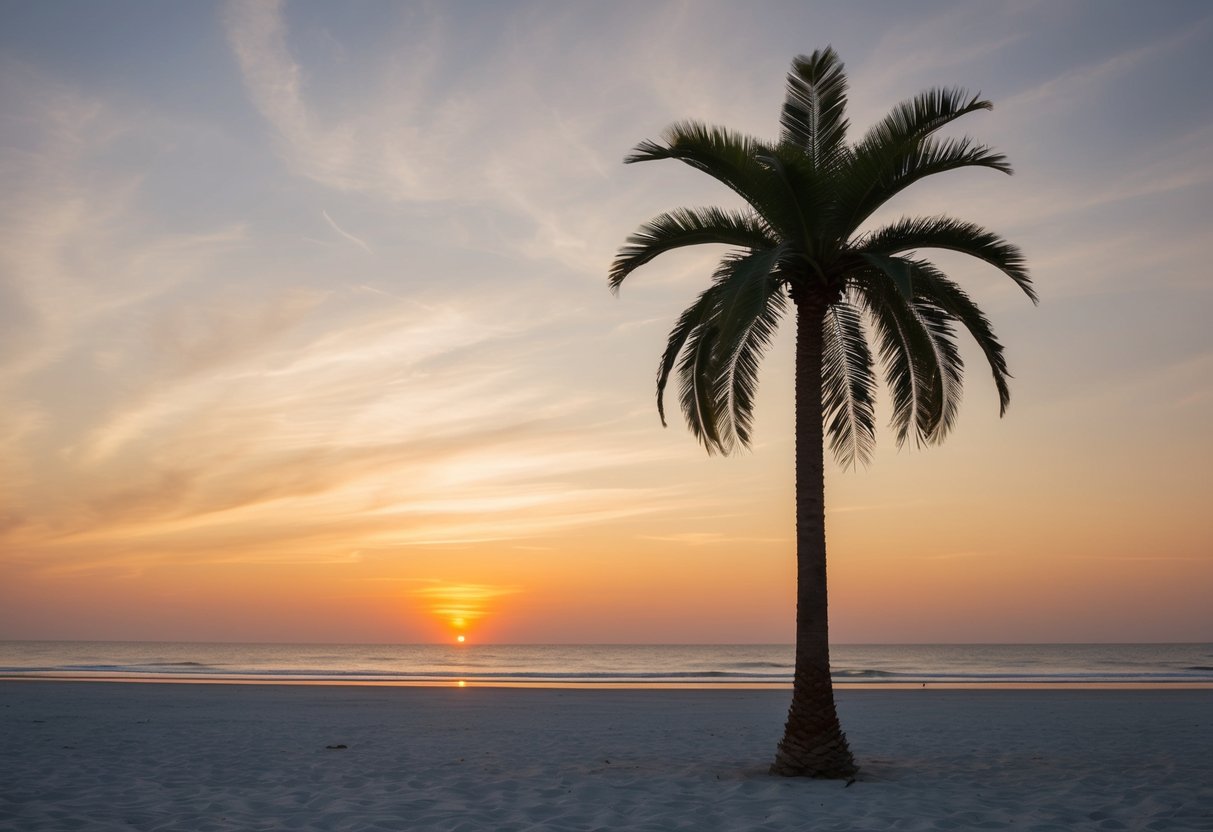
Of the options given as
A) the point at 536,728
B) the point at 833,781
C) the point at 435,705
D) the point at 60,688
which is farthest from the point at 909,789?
the point at 60,688

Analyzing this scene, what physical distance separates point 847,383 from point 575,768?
7144mm

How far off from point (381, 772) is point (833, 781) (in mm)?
6035

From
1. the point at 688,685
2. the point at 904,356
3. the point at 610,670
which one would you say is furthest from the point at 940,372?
the point at 610,670

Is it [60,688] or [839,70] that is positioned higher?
[839,70]

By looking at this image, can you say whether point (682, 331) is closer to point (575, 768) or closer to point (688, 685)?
point (575, 768)

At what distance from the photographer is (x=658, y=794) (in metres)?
10.8

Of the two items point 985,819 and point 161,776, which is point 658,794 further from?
point 161,776

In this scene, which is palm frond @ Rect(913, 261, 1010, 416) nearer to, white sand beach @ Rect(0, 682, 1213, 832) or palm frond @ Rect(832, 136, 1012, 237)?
palm frond @ Rect(832, 136, 1012, 237)

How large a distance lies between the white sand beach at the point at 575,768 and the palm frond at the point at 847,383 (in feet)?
16.3

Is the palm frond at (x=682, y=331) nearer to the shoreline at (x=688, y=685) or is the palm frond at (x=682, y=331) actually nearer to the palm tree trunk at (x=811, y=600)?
the palm tree trunk at (x=811, y=600)

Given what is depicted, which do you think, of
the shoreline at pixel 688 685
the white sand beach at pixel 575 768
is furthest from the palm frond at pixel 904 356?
the shoreline at pixel 688 685

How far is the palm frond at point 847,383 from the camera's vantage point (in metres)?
14.1

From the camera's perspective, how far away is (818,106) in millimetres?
13180

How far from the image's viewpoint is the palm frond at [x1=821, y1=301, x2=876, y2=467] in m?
14.1
